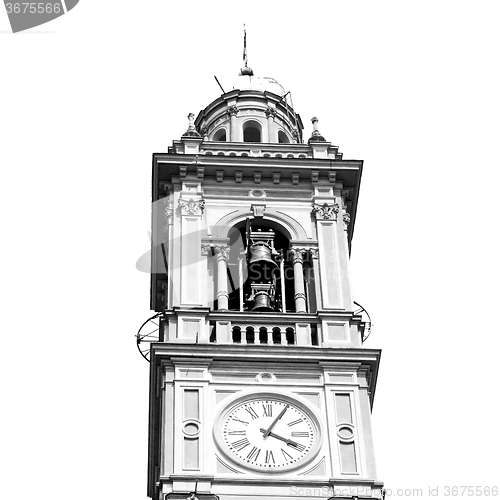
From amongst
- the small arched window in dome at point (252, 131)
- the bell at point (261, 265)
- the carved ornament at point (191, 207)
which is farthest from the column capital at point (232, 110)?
the bell at point (261, 265)

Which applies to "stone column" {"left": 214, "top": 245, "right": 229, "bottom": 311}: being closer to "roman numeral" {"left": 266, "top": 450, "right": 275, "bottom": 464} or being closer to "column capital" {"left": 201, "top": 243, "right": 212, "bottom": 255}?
"column capital" {"left": 201, "top": 243, "right": 212, "bottom": 255}

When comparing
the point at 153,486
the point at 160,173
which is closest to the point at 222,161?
the point at 160,173

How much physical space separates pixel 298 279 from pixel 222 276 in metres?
2.15

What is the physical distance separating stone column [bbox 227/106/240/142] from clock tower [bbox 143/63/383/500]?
157mm

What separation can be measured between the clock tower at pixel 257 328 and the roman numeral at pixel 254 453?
3 cm

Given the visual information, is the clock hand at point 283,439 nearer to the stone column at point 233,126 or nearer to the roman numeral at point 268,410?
the roman numeral at point 268,410

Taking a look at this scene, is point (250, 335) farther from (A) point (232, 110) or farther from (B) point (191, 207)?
(A) point (232, 110)

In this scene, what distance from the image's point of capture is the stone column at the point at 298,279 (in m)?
48.7

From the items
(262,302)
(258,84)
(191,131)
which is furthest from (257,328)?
(258,84)

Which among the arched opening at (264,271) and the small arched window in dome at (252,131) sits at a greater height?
the small arched window in dome at (252,131)

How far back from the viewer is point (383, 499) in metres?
43.2

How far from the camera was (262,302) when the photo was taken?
48844 millimetres

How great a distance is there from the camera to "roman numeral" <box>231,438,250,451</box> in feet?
145

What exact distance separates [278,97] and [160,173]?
8009mm
